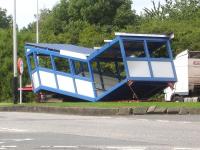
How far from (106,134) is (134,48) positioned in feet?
53.3

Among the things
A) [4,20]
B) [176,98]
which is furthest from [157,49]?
[4,20]

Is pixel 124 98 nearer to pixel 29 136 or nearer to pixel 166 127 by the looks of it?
pixel 166 127

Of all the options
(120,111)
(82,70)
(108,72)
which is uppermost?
(82,70)

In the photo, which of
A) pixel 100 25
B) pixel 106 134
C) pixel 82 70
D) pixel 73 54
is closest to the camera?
pixel 106 134

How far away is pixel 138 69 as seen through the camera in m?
30.0

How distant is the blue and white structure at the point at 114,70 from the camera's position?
2998 cm

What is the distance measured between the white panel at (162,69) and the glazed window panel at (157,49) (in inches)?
26.5

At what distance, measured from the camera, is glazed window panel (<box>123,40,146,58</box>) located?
1200 inches

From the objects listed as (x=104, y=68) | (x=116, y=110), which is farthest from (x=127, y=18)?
(x=116, y=110)

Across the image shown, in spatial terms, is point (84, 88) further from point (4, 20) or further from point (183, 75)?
point (4, 20)

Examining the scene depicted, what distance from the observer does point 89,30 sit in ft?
180

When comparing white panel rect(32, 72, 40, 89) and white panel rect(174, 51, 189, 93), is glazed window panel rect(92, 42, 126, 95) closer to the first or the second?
white panel rect(32, 72, 40, 89)

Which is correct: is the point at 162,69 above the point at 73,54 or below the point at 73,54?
below

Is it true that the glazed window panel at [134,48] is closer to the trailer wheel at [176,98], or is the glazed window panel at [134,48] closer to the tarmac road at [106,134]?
the trailer wheel at [176,98]
